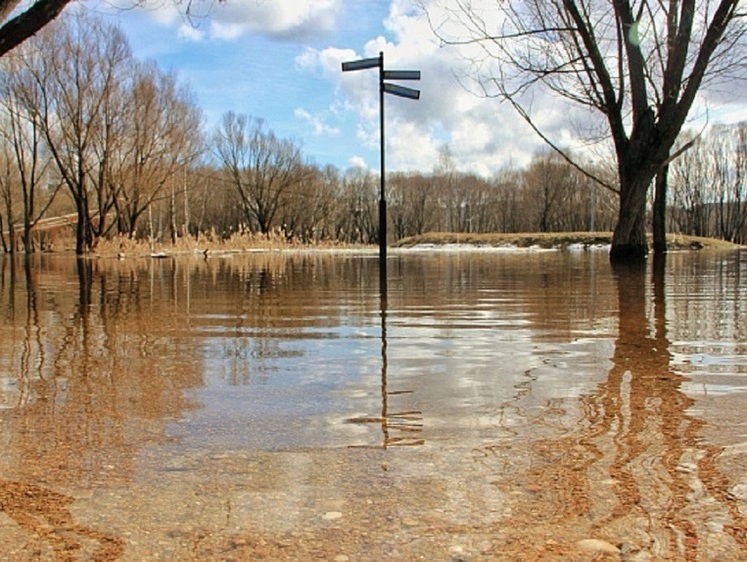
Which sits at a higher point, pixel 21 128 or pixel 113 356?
pixel 21 128

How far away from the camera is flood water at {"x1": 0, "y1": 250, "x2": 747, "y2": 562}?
1431mm

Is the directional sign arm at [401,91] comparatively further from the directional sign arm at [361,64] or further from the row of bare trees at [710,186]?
the row of bare trees at [710,186]

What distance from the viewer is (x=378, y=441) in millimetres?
2078

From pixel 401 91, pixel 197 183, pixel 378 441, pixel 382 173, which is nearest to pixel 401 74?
pixel 401 91

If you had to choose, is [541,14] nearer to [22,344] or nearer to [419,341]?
[419,341]

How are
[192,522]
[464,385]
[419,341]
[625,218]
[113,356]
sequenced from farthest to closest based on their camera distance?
[625,218] < [419,341] < [113,356] < [464,385] < [192,522]

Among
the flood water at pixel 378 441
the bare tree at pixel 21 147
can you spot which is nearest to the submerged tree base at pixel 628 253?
the flood water at pixel 378 441

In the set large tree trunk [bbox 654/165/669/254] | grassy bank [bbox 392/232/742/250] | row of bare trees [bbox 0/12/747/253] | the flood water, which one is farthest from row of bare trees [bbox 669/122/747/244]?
the flood water

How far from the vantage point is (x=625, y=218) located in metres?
12.8

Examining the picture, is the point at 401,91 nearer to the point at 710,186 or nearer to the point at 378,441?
the point at 378,441

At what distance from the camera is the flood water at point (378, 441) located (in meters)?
1.43

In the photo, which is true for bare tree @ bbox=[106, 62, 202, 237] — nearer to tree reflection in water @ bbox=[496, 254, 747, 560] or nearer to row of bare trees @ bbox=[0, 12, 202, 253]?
row of bare trees @ bbox=[0, 12, 202, 253]

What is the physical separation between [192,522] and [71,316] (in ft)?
14.7

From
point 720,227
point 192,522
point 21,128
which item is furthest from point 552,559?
point 720,227
